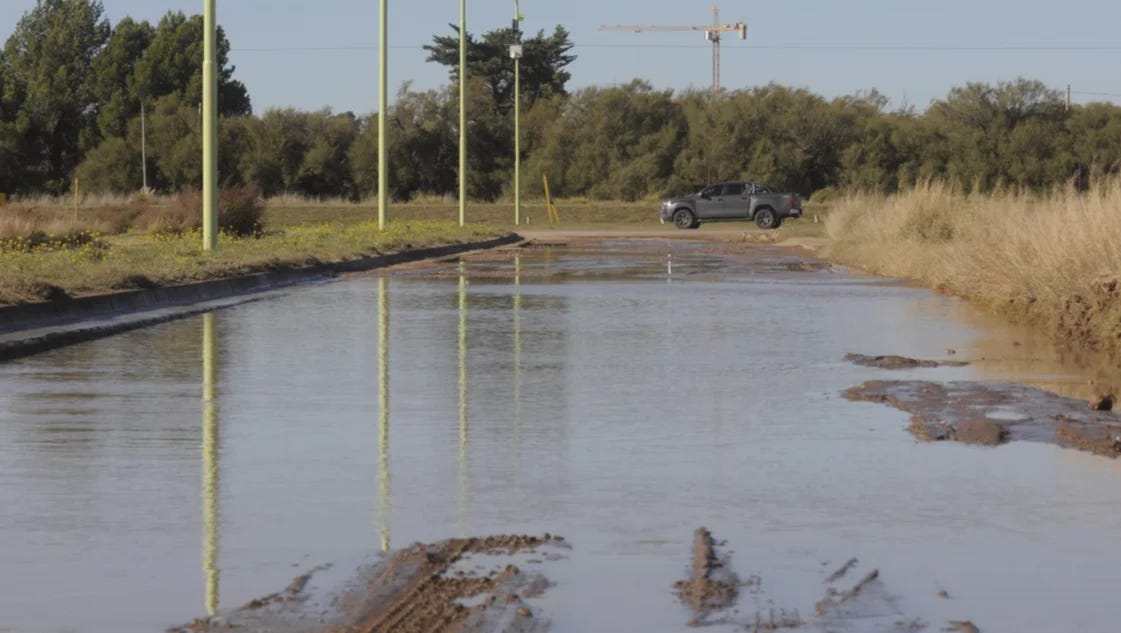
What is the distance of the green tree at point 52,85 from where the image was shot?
344ft

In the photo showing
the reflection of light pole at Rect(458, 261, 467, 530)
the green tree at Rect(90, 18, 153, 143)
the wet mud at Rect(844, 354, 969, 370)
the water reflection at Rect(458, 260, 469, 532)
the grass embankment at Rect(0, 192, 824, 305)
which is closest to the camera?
the water reflection at Rect(458, 260, 469, 532)

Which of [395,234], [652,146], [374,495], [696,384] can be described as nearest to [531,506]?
[374,495]

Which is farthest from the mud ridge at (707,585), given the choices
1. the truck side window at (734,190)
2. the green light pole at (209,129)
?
the truck side window at (734,190)

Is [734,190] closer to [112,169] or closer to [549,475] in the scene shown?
[112,169]

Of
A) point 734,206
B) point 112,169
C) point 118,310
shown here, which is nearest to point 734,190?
point 734,206

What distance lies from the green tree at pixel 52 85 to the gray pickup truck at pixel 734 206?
4654 cm

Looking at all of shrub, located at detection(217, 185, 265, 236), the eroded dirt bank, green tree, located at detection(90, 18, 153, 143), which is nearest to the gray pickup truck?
shrub, located at detection(217, 185, 265, 236)

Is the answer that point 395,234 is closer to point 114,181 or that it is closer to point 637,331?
point 637,331

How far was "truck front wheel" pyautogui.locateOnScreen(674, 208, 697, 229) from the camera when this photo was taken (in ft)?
224

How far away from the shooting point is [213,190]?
108 ft

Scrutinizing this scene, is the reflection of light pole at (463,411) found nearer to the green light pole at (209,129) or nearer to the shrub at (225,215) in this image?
the green light pole at (209,129)

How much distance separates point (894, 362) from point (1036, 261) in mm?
5645

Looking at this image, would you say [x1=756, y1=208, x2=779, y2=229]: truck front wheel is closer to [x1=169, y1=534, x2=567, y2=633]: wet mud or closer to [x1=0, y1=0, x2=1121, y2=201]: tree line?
[x1=0, y1=0, x2=1121, y2=201]: tree line

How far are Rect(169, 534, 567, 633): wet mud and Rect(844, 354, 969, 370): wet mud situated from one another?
28.2ft
